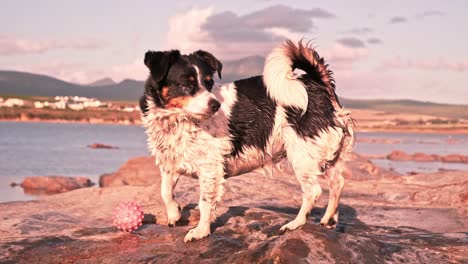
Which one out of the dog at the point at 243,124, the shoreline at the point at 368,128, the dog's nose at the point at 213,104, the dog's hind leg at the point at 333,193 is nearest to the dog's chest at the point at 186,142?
the dog at the point at 243,124

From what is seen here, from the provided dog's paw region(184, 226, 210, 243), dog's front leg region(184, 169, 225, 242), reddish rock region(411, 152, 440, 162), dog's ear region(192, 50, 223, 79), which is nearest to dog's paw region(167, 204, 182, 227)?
dog's front leg region(184, 169, 225, 242)

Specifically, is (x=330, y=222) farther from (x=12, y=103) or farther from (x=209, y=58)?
(x=12, y=103)

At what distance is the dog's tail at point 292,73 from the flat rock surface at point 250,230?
5.26 feet

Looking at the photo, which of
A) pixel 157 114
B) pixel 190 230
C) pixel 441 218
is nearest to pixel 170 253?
pixel 190 230

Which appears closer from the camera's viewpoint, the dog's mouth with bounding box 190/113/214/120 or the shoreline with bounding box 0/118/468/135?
the dog's mouth with bounding box 190/113/214/120

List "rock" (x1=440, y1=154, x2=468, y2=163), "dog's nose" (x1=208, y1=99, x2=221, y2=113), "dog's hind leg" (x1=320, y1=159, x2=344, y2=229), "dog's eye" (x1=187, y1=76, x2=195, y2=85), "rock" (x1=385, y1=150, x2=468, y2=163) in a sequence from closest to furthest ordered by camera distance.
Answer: "dog's nose" (x1=208, y1=99, x2=221, y2=113) < "dog's eye" (x1=187, y1=76, x2=195, y2=85) < "dog's hind leg" (x1=320, y1=159, x2=344, y2=229) < "rock" (x1=385, y1=150, x2=468, y2=163) < "rock" (x1=440, y1=154, x2=468, y2=163)

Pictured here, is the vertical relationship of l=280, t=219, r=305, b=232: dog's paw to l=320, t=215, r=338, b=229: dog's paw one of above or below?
above

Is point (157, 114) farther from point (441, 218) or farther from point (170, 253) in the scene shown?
point (441, 218)

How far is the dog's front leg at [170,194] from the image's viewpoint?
730 centimetres

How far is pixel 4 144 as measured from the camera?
52.8 m

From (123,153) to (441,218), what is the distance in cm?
4225

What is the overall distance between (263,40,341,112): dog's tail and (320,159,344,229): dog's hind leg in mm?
838

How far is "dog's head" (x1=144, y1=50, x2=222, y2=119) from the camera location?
21.4 feet

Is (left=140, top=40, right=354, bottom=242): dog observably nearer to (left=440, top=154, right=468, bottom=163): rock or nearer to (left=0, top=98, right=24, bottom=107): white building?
(left=440, top=154, right=468, bottom=163): rock
